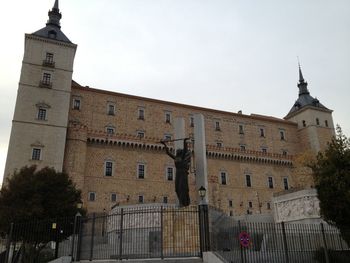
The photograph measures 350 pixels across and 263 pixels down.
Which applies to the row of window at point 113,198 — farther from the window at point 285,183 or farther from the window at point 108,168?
the window at point 285,183

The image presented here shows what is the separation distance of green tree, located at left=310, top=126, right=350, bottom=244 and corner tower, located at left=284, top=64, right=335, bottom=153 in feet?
134

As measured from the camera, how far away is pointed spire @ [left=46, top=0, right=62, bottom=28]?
151 ft

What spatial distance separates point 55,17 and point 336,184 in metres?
42.2

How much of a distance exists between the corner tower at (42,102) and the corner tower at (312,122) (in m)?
38.5

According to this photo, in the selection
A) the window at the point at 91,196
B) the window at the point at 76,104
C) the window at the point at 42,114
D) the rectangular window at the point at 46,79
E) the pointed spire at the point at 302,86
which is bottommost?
the window at the point at 91,196

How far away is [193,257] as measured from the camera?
12.9m

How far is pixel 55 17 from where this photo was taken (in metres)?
46.6

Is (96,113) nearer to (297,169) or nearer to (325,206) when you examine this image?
(297,169)

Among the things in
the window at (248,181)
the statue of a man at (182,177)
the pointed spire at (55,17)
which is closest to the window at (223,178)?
the window at (248,181)

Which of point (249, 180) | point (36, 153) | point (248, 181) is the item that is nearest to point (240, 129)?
point (249, 180)

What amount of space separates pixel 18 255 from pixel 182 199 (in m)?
11.7

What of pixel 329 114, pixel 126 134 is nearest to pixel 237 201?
pixel 126 134

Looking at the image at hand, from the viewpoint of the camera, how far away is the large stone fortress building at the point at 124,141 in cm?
3819

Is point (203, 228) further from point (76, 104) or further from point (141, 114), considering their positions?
point (141, 114)
